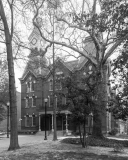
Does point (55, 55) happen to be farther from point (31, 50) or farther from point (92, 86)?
point (92, 86)

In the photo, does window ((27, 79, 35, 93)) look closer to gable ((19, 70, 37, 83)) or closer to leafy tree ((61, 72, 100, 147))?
gable ((19, 70, 37, 83))

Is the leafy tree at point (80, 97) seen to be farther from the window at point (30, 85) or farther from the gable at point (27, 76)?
the gable at point (27, 76)

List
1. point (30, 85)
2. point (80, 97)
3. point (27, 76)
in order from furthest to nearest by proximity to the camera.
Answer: point (27, 76)
point (30, 85)
point (80, 97)

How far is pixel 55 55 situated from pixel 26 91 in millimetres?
21214

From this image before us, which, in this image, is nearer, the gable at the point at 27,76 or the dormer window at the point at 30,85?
the dormer window at the point at 30,85

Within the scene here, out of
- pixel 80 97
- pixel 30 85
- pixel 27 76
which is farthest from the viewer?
pixel 27 76

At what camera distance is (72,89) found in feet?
41.4

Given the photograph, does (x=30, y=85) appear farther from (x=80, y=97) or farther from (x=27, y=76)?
(x=80, y=97)

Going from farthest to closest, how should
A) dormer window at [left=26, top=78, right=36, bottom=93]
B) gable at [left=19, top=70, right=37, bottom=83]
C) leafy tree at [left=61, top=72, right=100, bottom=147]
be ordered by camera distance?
gable at [left=19, top=70, right=37, bottom=83] < dormer window at [left=26, top=78, right=36, bottom=93] < leafy tree at [left=61, top=72, right=100, bottom=147]

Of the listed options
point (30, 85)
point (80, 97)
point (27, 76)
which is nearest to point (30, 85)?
point (30, 85)

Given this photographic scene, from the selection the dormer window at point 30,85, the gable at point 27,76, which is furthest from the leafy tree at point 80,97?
the gable at point 27,76

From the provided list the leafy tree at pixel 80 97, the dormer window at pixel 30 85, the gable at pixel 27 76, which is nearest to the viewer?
the leafy tree at pixel 80 97

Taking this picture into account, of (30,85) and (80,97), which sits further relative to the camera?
(30,85)

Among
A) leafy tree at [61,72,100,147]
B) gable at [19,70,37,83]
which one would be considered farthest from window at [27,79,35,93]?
leafy tree at [61,72,100,147]
